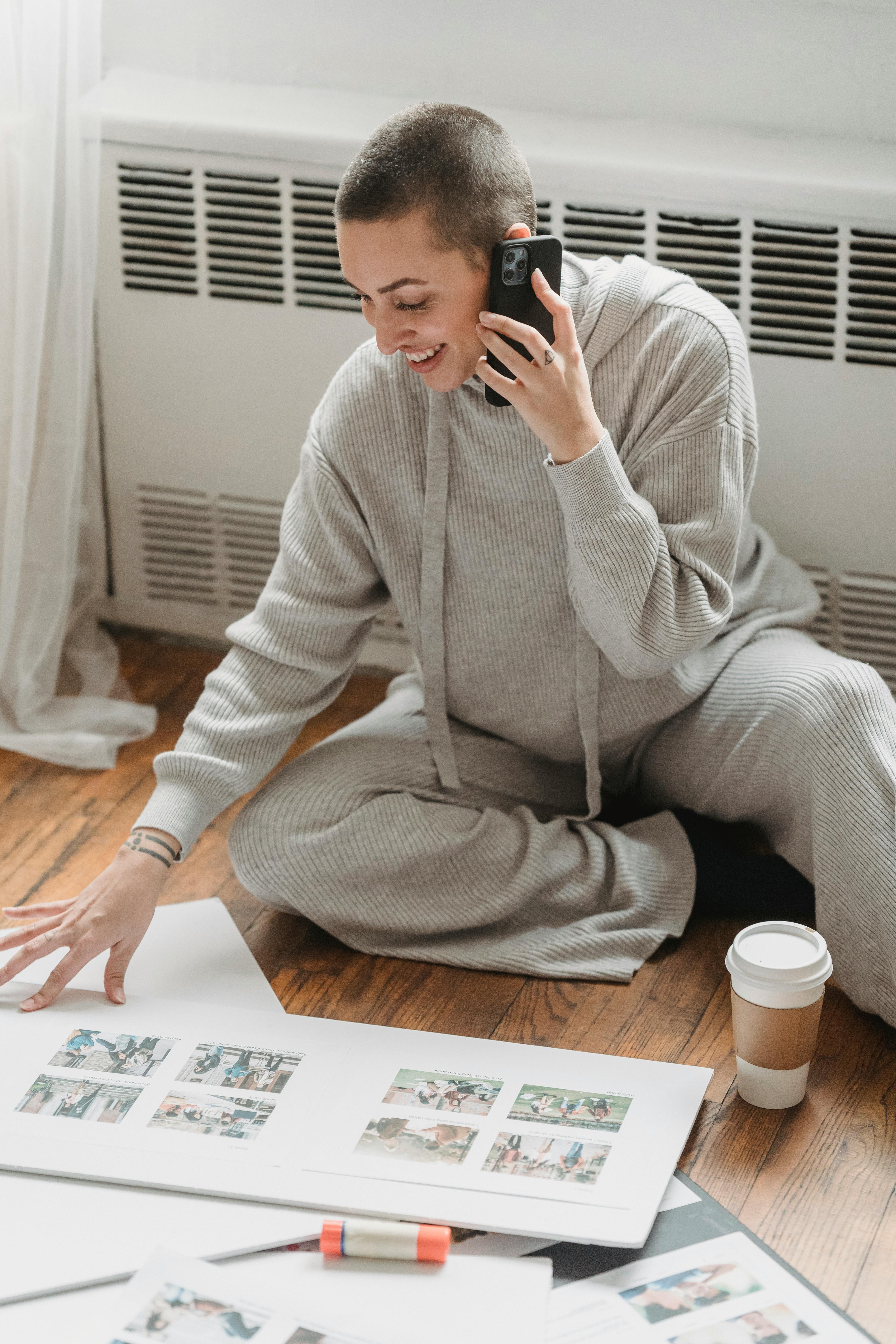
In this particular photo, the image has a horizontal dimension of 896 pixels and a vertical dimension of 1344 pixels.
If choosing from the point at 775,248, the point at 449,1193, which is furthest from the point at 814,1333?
the point at 775,248

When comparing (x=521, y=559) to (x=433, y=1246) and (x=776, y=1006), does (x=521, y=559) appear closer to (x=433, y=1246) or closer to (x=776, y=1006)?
(x=776, y=1006)

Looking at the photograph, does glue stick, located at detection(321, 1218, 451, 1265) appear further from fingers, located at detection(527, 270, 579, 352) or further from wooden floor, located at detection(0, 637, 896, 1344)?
fingers, located at detection(527, 270, 579, 352)

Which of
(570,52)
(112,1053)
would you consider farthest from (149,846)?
(570,52)

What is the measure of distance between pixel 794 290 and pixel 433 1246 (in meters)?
1.10

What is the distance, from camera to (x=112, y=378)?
1994mm

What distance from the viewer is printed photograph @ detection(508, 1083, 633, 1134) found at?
3.93 ft

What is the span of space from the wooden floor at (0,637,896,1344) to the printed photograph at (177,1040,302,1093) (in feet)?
0.41

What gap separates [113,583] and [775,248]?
1.01 m

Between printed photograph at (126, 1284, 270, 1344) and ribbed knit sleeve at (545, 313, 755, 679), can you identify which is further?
ribbed knit sleeve at (545, 313, 755, 679)

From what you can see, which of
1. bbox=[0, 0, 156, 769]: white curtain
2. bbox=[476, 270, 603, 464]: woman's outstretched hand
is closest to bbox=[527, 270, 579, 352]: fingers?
bbox=[476, 270, 603, 464]: woman's outstretched hand

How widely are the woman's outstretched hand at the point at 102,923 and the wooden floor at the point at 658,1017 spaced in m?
0.16

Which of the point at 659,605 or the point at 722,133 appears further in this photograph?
the point at 722,133

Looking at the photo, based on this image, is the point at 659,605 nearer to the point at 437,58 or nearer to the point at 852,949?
the point at 852,949

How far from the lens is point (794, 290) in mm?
1679
